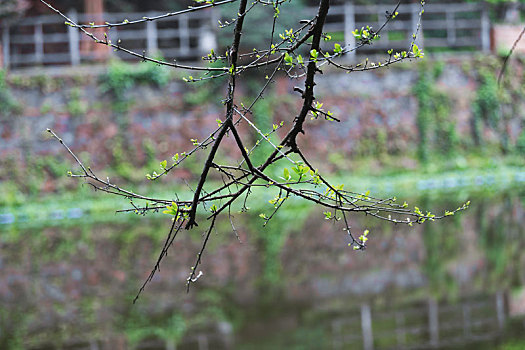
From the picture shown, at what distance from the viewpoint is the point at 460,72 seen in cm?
1488

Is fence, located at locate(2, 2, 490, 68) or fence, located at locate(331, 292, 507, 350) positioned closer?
fence, located at locate(331, 292, 507, 350)

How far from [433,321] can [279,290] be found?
1.40 m

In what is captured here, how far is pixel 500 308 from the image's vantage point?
458 cm

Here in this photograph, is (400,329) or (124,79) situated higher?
(124,79)

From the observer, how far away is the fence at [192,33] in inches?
568

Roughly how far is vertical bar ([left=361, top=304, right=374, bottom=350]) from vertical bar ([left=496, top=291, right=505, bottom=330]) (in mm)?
740

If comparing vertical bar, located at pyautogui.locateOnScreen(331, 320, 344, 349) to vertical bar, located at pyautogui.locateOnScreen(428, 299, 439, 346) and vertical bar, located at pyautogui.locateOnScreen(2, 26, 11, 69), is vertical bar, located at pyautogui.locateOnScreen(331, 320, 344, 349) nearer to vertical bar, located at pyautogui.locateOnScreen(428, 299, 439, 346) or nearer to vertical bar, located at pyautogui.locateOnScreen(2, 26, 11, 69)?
vertical bar, located at pyautogui.locateOnScreen(428, 299, 439, 346)

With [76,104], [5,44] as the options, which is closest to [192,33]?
[76,104]

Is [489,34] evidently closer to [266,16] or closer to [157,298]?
[266,16]

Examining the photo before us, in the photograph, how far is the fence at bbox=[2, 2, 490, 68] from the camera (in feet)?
47.3

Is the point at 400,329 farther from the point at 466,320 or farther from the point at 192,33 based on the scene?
the point at 192,33

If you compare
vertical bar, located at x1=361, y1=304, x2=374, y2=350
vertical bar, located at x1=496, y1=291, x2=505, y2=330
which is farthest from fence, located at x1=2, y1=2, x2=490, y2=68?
vertical bar, located at x1=361, y1=304, x2=374, y2=350

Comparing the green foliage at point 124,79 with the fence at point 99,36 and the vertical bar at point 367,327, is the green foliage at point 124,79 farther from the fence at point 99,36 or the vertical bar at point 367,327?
the vertical bar at point 367,327

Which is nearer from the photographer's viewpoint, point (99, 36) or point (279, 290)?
point (279, 290)
